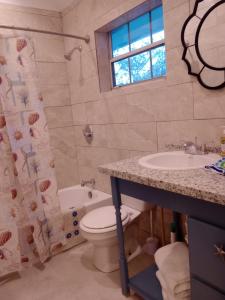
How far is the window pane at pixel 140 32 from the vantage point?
81.0 inches

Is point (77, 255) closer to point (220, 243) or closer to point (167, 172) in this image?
point (167, 172)

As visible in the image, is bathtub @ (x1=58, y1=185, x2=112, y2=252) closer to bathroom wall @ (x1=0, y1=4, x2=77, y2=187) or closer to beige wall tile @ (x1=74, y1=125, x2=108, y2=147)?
bathroom wall @ (x1=0, y1=4, x2=77, y2=187)

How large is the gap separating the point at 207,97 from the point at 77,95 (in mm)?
1617

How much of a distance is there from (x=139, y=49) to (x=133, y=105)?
48 centimetres

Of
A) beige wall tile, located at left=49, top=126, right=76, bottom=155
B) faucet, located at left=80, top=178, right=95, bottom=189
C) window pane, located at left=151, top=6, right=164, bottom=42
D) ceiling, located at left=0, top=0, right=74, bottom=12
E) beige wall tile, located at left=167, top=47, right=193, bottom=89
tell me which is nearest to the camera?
beige wall tile, located at left=167, top=47, right=193, bottom=89

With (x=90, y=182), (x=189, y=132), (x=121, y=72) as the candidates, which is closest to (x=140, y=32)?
(x=121, y=72)

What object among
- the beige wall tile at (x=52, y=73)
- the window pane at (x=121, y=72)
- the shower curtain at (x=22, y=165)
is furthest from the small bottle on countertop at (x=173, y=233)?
the beige wall tile at (x=52, y=73)

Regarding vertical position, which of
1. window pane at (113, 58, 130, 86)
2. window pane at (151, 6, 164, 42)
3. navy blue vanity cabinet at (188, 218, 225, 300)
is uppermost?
window pane at (151, 6, 164, 42)

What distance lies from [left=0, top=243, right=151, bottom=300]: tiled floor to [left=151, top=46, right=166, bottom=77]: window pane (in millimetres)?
1528

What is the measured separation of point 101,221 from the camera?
189 centimetres

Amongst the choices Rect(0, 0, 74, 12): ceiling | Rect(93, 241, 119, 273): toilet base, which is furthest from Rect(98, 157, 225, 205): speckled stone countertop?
Rect(0, 0, 74, 12): ceiling

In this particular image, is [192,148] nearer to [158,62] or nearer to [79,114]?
[158,62]

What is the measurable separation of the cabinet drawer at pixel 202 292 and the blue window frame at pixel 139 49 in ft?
4.82

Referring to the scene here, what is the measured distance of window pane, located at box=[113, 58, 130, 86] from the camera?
7.60 ft
